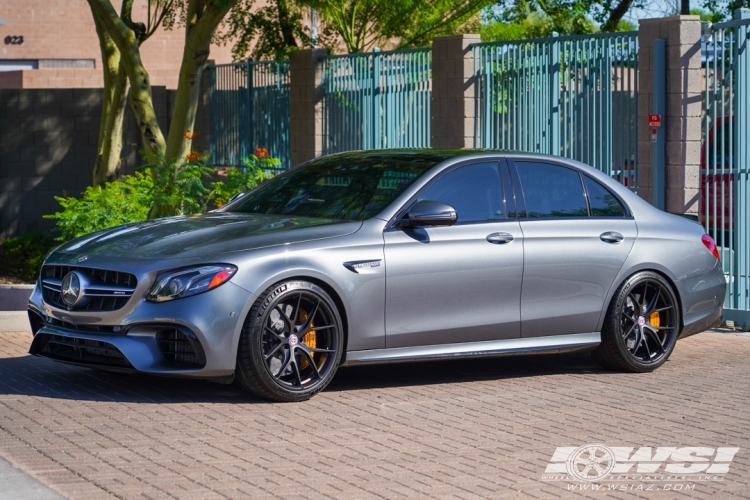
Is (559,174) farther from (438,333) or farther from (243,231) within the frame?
(243,231)

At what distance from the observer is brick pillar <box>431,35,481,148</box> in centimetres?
1445

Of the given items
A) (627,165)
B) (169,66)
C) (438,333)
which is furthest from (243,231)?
(169,66)

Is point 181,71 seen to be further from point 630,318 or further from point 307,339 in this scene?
point 307,339

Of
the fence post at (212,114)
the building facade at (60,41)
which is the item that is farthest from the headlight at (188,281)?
the building facade at (60,41)

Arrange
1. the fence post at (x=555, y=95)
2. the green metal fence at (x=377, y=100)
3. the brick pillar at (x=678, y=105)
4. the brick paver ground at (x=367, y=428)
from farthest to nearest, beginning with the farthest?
the green metal fence at (x=377, y=100)
the fence post at (x=555, y=95)
the brick pillar at (x=678, y=105)
the brick paver ground at (x=367, y=428)

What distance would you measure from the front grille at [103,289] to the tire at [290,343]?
766 millimetres

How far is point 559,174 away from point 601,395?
1744mm

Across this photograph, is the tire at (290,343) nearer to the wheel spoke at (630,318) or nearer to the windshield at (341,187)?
the windshield at (341,187)

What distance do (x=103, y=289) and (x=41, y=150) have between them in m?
12.8

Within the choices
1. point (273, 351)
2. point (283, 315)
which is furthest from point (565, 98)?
point (273, 351)

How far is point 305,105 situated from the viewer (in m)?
17.8

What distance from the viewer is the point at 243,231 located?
8055mm

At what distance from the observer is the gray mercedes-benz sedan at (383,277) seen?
759 centimetres

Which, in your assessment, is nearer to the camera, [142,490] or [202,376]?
[142,490]
